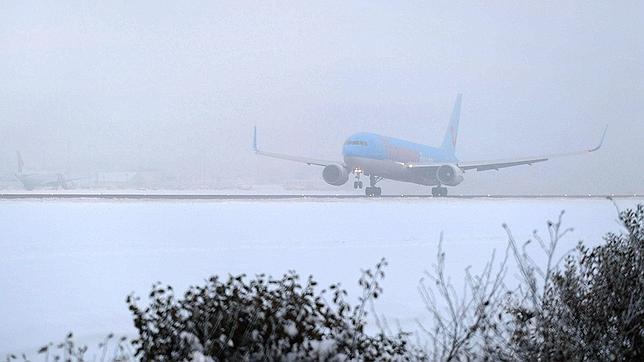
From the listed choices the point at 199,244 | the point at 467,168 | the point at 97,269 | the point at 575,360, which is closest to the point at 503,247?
the point at 199,244

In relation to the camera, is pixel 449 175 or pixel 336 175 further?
pixel 449 175

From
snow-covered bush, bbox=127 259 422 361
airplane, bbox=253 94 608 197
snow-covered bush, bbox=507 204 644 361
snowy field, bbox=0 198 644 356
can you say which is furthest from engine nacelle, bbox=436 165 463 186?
snow-covered bush, bbox=127 259 422 361

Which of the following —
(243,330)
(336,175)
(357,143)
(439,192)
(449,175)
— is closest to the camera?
(243,330)

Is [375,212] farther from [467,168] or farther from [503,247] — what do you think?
[467,168]

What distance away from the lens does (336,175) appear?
43969 mm

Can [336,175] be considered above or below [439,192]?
above

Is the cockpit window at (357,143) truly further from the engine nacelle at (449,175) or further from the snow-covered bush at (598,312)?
the snow-covered bush at (598,312)

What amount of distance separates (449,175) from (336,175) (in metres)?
7.78

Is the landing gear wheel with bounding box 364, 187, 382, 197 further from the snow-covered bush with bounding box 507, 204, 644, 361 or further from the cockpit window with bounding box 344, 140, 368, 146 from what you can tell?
the snow-covered bush with bounding box 507, 204, 644, 361

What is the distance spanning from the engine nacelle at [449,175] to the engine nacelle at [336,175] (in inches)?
255

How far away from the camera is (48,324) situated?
8.17 meters

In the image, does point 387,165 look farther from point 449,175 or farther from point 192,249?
point 192,249

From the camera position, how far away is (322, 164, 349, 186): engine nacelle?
4397 centimetres

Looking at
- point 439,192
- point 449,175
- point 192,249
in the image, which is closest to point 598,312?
point 192,249
